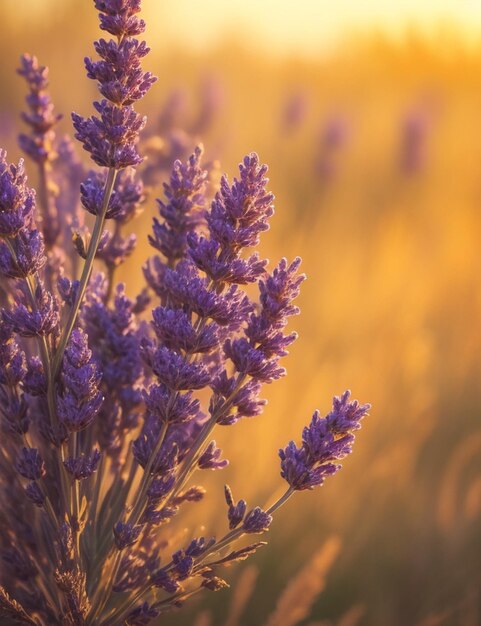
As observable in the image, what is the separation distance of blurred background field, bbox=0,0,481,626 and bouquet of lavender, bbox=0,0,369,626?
0.51 meters

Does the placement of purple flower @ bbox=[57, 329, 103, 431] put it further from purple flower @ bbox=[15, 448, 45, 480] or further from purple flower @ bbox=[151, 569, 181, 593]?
purple flower @ bbox=[151, 569, 181, 593]

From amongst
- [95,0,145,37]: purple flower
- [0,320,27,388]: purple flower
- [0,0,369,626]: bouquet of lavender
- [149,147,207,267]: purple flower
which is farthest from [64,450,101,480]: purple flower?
[95,0,145,37]: purple flower

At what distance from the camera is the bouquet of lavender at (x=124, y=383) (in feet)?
3.05

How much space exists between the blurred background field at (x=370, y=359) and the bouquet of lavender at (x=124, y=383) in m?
0.51

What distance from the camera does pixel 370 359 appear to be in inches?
118

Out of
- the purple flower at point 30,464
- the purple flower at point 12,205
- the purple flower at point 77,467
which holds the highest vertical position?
the purple flower at point 12,205

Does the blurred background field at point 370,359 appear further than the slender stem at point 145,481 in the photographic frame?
Yes

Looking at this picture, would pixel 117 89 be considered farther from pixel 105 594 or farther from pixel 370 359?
Result: pixel 370 359

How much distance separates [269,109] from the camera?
257 inches

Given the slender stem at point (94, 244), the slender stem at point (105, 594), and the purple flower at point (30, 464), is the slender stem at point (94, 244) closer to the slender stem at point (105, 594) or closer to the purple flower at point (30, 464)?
the purple flower at point (30, 464)

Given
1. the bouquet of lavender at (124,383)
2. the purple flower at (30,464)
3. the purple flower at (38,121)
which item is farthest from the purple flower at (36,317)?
the purple flower at (38,121)

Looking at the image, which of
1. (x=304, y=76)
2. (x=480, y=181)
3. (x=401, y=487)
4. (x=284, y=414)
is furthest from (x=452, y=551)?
(x=304, y=76)

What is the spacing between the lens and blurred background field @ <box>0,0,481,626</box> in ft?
6.84

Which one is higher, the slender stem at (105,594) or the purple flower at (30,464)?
the purple flower at (30,464)
